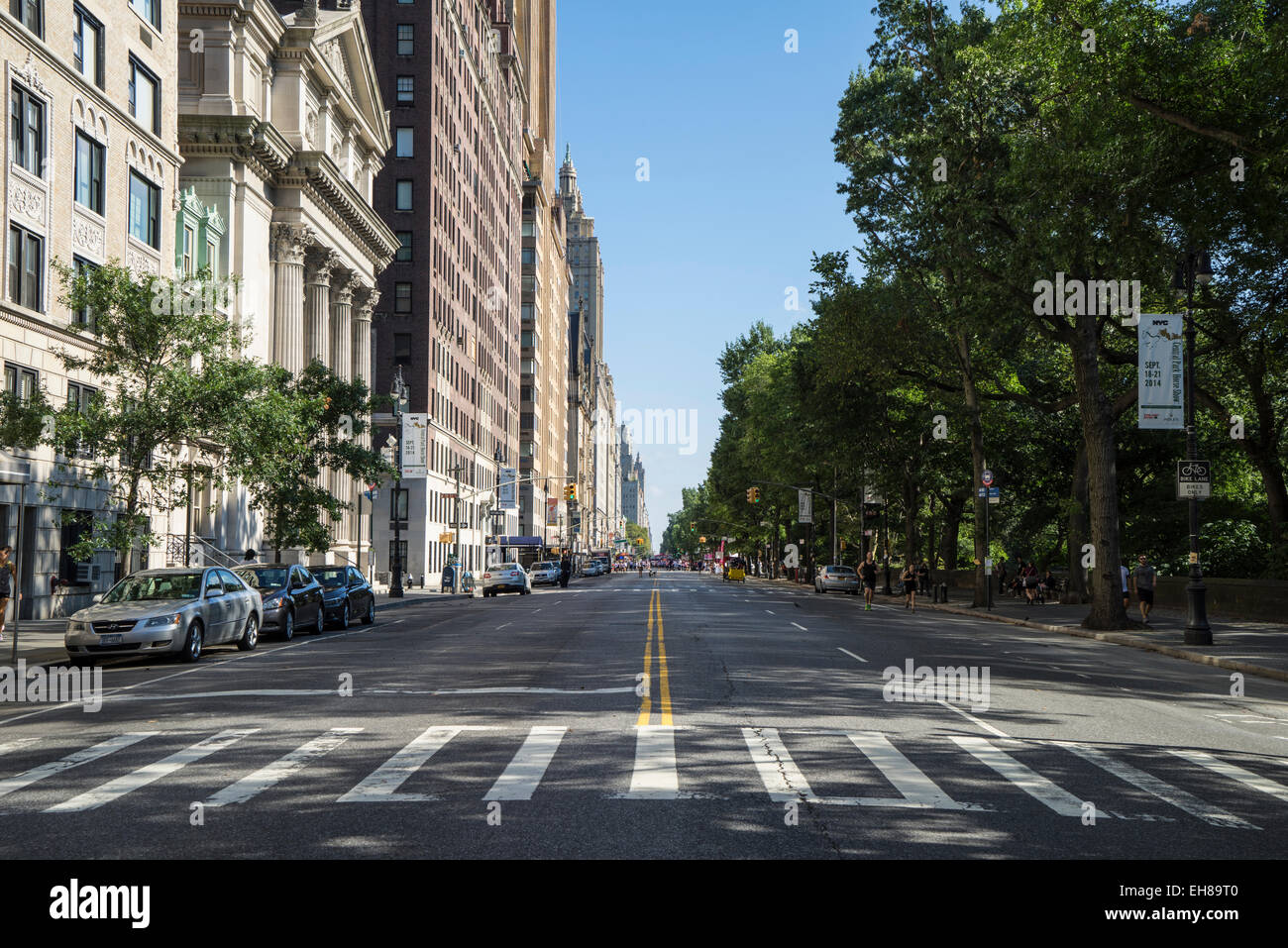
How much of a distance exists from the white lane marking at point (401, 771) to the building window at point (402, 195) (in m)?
67.6

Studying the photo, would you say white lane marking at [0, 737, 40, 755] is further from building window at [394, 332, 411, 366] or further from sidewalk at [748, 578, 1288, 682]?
building window at [394, 332, 411, 366]

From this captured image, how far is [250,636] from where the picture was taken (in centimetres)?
2233

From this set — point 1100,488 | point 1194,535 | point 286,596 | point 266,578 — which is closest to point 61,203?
point 266,578

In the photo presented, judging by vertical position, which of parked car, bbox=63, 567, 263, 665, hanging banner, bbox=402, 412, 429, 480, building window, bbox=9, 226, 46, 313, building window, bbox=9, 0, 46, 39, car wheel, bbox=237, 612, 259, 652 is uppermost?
building window, bbox=9, 0, 46, 39

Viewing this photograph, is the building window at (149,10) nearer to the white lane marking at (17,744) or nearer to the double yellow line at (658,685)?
the double yellow line at (658,685)

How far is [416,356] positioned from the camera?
73.9 metres

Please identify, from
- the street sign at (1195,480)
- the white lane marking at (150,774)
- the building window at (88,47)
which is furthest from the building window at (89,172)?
the street sign at (1195,480)

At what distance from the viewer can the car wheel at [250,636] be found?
72.5 feet

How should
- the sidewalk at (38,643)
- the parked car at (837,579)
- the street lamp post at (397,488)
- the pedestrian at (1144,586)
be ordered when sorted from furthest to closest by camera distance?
the parked car at (837,579), the street lamp post at (397,488), the pedestrian at (1144,586), the sidewalk at (38,643)

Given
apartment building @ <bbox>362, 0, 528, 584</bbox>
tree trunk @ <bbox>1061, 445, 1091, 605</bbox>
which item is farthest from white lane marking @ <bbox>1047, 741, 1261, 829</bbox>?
apartment building @ <bbox>362, 0, 528, 584</bbox>

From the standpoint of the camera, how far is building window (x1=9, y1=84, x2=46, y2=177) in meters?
29.5

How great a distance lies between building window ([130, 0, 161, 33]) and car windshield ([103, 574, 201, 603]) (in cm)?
2280

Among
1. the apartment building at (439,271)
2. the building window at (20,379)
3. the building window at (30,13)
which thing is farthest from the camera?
Result: the apartment building at (439,271)

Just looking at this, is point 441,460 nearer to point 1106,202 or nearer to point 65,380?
point 65,380
